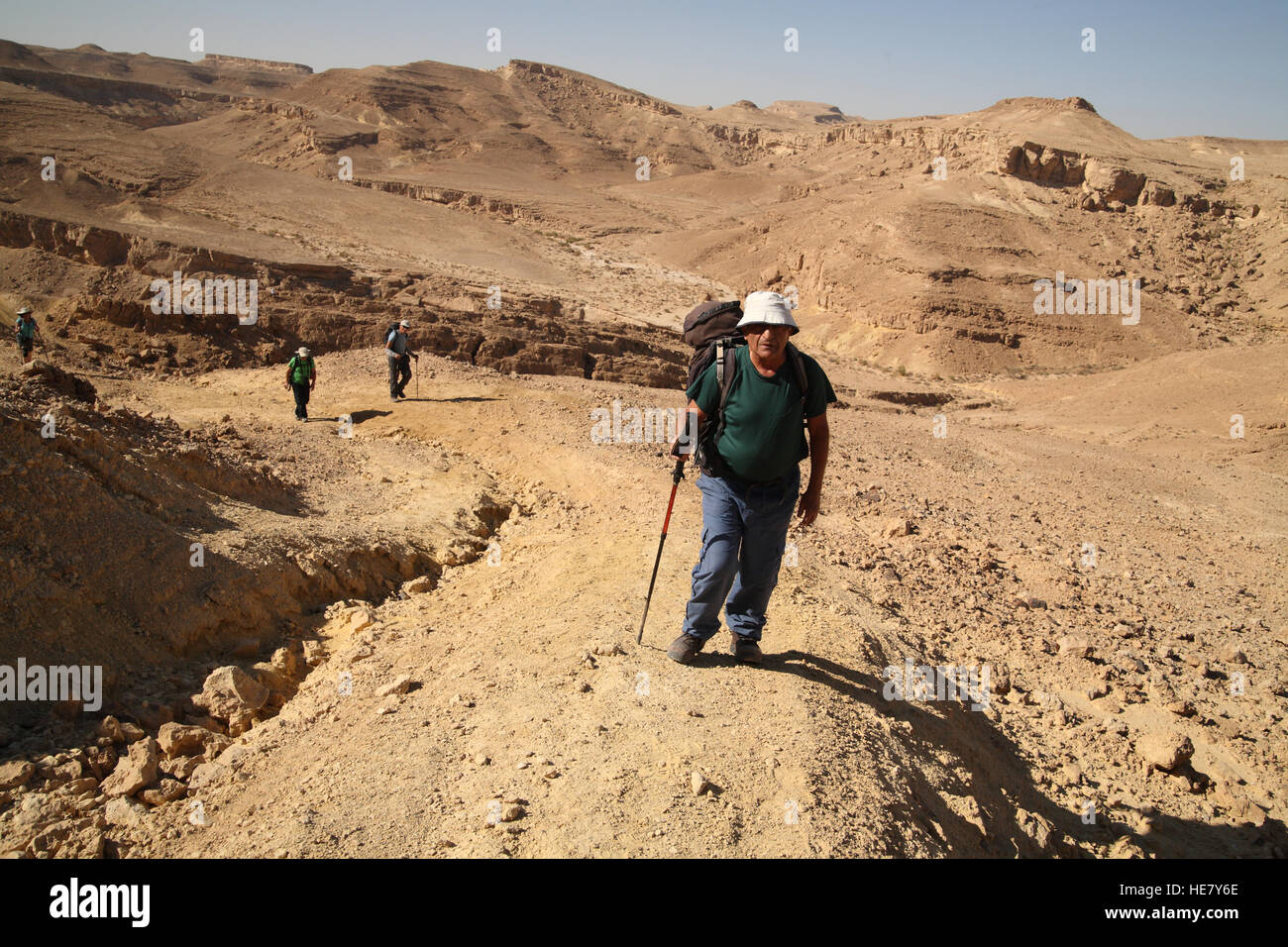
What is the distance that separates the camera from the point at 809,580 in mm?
5625

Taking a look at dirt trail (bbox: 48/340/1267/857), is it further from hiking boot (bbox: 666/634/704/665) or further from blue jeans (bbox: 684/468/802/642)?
blue jeans (bbox: 684/468/802/642)

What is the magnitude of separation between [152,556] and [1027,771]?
505cm

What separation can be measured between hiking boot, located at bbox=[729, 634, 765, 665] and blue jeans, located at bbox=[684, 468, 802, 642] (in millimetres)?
29

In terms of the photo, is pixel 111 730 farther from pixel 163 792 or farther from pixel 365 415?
pixel 365 415

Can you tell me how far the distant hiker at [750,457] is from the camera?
3.63 meters

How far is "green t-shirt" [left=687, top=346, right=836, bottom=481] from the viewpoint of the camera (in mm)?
3625

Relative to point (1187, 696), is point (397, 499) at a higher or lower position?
higher

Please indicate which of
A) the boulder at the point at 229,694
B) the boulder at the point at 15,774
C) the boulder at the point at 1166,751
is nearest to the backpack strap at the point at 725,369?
the boulder at the point at 229,694

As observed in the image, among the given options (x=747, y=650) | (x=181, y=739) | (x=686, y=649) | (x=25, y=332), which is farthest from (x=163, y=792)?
(x=25, y=332)
